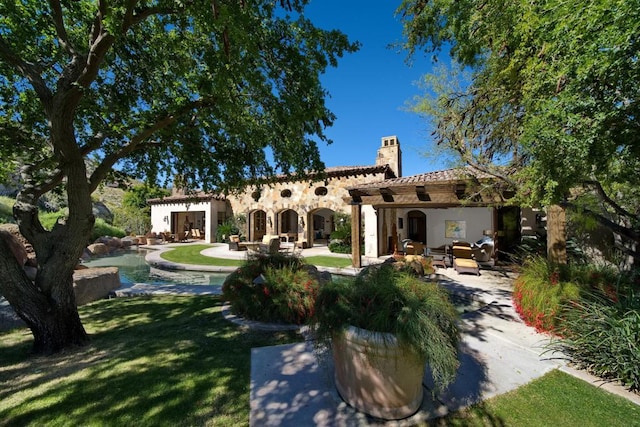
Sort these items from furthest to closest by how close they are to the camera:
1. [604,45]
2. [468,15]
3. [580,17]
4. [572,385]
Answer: [468,15] → [572,385] → [580,17] → [604,45]

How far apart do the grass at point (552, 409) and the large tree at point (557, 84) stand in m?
2.19

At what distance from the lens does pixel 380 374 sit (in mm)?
2557

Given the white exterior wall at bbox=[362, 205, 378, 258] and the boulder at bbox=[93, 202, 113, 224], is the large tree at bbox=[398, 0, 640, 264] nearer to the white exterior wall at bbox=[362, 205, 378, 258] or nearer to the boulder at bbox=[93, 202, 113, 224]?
the white exterior wall at bbox=[362, 205, 378, 258]

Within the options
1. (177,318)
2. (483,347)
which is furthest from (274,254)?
(483,347)

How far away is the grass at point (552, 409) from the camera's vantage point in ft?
8.38

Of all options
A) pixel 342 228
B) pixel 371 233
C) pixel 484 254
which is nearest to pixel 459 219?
pixel 484 254

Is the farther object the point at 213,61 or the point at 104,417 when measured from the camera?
the point at 213,61

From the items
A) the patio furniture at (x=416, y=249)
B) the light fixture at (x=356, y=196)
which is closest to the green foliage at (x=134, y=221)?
the light fixture at (x=356, y=196)

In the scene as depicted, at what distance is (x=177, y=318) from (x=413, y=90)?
7247 millimetres

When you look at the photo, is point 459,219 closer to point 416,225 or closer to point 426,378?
point 416,225

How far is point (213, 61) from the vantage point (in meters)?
3.60

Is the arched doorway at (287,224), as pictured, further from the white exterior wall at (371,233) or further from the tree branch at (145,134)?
the tree branch at (145,134)

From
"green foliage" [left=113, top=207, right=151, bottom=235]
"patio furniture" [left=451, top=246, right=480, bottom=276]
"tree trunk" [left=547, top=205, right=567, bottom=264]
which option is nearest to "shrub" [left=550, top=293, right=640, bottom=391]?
"tree trunk" [left=547, top=205, right=567, bottom=264]

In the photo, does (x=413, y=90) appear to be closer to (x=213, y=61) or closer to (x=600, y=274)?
(x=213, y=61)
